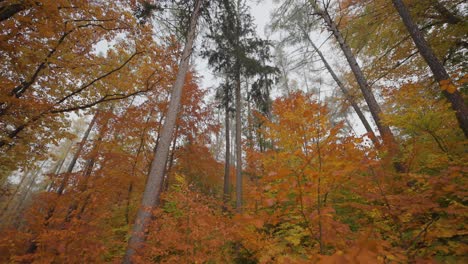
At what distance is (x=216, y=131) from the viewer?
10.9 meters

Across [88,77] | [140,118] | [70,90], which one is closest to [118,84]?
[88,77]

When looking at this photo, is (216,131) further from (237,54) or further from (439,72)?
(439,72)

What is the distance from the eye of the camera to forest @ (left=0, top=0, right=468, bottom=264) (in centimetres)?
311

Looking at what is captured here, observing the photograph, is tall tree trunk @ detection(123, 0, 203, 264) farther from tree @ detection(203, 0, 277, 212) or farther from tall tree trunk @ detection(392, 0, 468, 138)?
tall tree trunk @ detection(392, 0, 468, 138)

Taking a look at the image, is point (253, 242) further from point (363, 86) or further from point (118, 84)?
point (118, 84)

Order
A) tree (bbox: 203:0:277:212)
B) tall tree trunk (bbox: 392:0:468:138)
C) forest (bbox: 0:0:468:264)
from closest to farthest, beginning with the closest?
forest (bbox: 0:0:468:264) → tall tree trunk (bbox: 392:0:468:138) → tree (bbox: 203:0:277:212)

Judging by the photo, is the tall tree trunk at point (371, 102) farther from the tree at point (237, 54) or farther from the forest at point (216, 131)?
the tree at point (237, 54)

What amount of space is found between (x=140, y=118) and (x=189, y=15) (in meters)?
5.29

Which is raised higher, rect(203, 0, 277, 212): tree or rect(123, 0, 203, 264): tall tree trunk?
rect(203, 0, 277, 212): tree

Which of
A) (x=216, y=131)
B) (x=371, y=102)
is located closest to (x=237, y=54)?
(x=216, y=131)

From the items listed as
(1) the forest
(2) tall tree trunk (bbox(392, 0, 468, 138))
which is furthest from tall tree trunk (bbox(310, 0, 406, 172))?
(2) tall tree trunk (bbox(392, 0, 468, 138))

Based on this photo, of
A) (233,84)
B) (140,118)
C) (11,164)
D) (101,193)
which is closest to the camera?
(11,164)

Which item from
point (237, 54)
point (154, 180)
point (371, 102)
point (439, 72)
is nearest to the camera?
point (439, 72)

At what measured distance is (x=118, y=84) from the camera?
23.2ft
